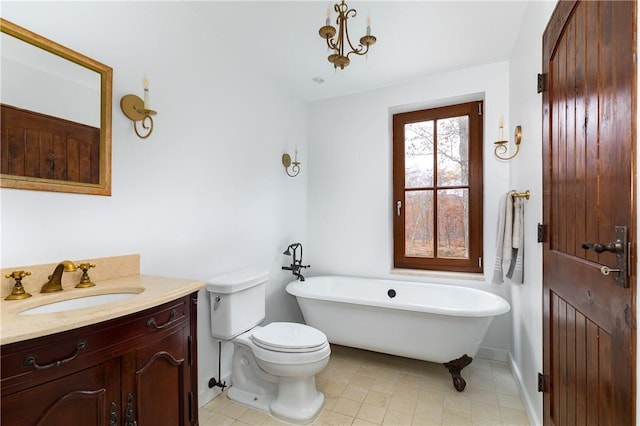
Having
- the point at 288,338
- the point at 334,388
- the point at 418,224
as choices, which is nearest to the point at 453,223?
the point at 418,224

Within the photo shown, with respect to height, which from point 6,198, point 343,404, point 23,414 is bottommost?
point 343,404

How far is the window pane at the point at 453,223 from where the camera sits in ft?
9.34

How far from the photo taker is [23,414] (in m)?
0.81

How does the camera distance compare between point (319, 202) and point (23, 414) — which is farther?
point (319, 202)

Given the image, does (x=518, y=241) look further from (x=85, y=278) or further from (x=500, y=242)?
(x=85, y=278)

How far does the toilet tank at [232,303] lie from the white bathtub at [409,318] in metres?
0.54

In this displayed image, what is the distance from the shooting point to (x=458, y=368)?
2.13 meters

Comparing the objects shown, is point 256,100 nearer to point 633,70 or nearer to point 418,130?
point 418,130

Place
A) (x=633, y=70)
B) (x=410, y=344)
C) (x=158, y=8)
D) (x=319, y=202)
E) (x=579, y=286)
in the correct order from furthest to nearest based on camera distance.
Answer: (x=319, y=202)
(x=410, y=344)
(x=158, y=8)
(x=579, y=286)
(x=633, y=70)

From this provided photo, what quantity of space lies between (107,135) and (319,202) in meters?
2.12

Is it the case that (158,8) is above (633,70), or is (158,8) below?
above

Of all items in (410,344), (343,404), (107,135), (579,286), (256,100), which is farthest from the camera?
(256,100)

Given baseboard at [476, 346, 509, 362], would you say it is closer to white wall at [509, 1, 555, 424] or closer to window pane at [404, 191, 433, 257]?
white wall at [509, 1, 555, 424]

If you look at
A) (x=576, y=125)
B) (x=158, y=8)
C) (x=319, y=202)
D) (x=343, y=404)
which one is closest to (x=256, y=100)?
(x=158, y=8)
